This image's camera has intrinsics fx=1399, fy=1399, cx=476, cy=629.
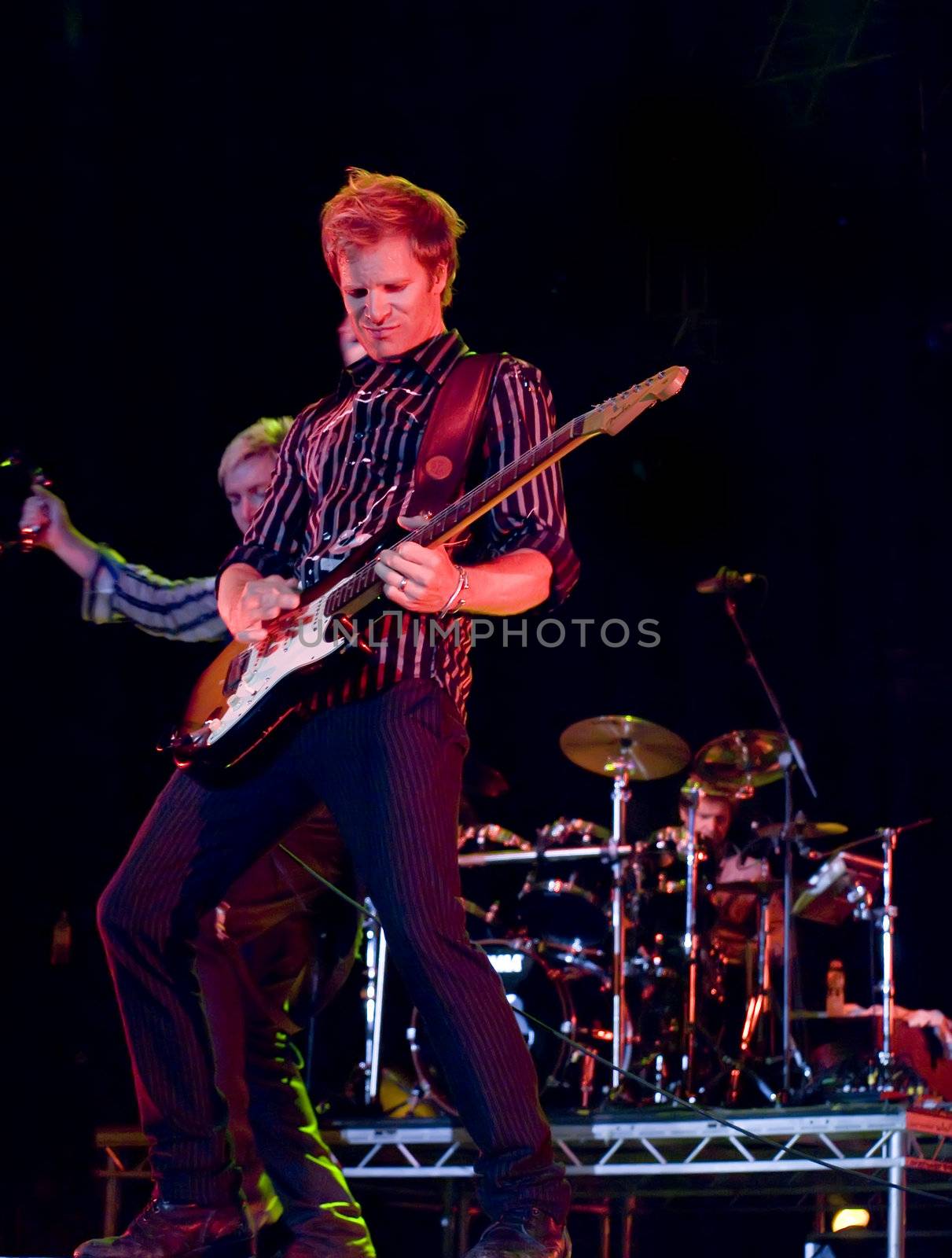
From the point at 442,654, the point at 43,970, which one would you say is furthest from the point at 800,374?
the point at 442,654

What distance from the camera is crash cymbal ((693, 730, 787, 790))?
22.3 feet

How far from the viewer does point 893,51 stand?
6543mm

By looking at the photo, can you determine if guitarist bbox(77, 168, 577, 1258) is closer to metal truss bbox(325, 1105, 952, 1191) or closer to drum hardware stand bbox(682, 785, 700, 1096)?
metal truss bbox(325, 1105, 952, 1191)

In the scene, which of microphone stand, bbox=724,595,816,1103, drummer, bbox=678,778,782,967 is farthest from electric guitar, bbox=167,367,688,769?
drummer, bbox=678,778,782,967

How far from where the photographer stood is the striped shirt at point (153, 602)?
13.5 ft

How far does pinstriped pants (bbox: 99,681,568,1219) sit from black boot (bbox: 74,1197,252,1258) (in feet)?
0.10

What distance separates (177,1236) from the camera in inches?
97.4

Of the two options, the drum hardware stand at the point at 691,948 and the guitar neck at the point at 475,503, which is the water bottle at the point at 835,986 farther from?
the guitar neck at the point at 475,503

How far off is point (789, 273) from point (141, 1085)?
6147mm

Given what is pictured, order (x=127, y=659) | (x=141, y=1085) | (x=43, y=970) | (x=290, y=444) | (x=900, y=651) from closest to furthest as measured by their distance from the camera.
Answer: (x=141, y=1085), (x=290, y=444), (x=43, y=970), (x=127, y=659), (x=900, y=651)

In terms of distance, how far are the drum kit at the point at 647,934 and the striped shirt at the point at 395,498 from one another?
3941mm

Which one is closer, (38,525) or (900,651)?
(38,525)

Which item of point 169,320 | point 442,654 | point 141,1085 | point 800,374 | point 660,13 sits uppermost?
point 660,13

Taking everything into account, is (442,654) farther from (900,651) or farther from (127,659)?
(900,651)
